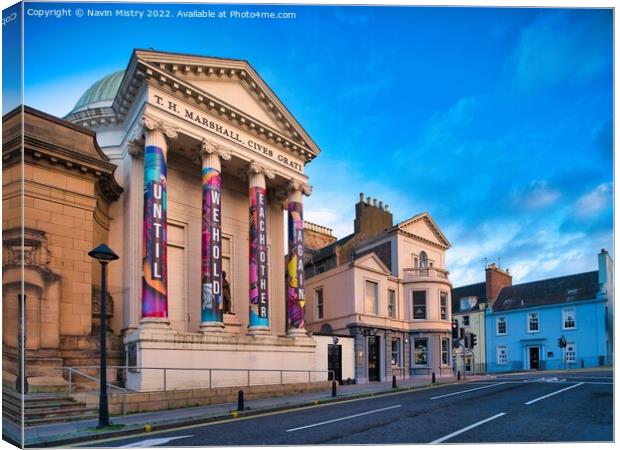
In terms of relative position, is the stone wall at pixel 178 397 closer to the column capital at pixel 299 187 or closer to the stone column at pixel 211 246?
the stone column at pixel 211 246

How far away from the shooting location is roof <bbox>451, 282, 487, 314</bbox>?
55156mm

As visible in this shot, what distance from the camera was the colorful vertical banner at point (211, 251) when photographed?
816 inches

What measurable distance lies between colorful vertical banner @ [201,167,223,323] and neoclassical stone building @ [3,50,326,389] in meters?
0.04

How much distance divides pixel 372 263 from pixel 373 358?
549 centimetres

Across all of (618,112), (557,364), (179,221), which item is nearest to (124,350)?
(179,221)

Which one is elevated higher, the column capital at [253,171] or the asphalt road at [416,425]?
the column capital at [253,171]

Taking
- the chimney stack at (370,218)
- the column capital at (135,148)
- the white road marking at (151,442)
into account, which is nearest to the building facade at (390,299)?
the chimney stack at (370,218)

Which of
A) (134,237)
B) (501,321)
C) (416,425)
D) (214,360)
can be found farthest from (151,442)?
(501,321)

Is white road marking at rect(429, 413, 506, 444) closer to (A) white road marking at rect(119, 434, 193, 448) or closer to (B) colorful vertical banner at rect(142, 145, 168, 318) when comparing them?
(A) white road marking at rect(119, 434, 193, 448)

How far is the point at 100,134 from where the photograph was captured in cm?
2306

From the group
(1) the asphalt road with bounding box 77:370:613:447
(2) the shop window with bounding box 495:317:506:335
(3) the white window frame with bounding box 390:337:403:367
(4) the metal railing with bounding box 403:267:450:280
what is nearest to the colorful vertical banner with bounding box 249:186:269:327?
(1) the asphalt road with bounding box 77:370:613:447

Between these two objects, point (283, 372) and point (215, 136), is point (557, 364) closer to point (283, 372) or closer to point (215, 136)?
point (283, 372)

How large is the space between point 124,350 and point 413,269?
2090 centimetres

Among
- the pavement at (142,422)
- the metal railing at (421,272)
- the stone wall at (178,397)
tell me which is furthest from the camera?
the metal railing at (421,272)
